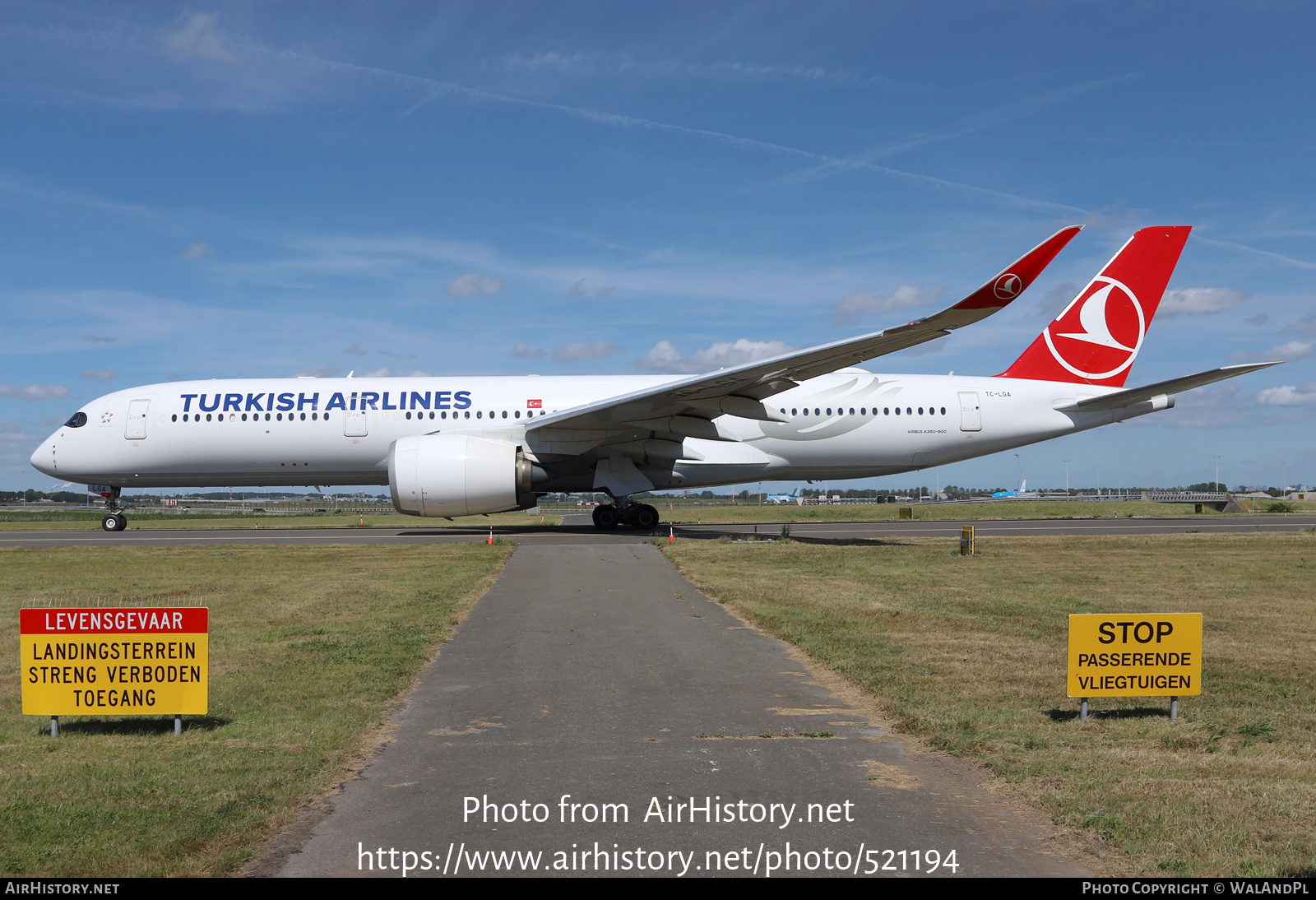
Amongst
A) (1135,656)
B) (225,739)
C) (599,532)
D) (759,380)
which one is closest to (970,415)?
(759,380)

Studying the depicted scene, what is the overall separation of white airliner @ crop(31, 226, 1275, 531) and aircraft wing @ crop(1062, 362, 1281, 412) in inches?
3.7

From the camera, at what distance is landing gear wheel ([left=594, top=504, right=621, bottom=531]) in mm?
24469

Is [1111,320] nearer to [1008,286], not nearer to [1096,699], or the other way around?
[1008,286]

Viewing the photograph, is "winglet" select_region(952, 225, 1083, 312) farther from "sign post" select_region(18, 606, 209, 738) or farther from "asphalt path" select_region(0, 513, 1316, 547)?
"sign post" select_region(18, 606, 209, 738)

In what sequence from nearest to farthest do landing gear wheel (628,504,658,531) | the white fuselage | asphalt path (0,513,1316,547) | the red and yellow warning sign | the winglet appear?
the red and yellow warning sign < the winglet < asphalt path (0,513,1316,547) < landing gear wheel (628,504,658,531) < the white fuselage

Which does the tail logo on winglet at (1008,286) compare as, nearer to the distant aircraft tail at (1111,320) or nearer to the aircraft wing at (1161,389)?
the aircraft wing at (1161,389)

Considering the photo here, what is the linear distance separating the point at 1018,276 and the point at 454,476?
12121 millimetres

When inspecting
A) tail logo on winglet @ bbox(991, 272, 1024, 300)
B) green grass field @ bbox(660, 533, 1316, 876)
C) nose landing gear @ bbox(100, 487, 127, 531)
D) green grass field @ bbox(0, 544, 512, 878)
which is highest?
tail logo on winglet @ bbox(991, 272, 1024, 300)

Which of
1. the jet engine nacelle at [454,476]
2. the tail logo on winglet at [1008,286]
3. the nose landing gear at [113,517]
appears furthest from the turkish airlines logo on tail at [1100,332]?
the nose landing gear at [113,517]

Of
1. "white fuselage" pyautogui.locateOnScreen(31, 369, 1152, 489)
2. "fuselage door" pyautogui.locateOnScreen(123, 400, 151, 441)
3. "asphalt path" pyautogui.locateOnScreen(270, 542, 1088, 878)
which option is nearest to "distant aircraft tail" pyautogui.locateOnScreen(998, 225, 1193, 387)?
"white fuselage" pyautogui.locateOnScreen(31, 369, 1152, 489)

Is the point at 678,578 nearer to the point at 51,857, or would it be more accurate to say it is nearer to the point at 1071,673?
the point at 1071,673

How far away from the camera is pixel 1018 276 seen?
1583 centimetres

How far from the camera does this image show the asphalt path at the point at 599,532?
2258cm

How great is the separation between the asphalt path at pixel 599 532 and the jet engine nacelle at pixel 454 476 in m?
1.25
